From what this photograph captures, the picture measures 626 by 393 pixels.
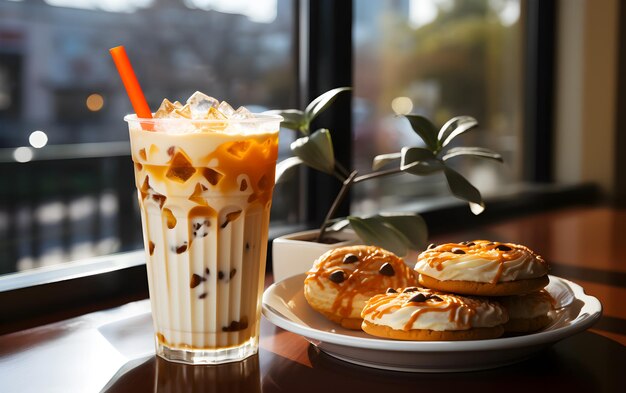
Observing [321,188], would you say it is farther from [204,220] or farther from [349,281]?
[204,220]

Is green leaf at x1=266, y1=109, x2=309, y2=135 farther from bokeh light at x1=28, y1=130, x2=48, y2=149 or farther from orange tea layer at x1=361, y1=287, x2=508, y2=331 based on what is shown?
bokeh light at x1=28, y1=130, x2=48, y2=149

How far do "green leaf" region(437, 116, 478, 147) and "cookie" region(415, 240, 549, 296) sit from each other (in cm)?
24

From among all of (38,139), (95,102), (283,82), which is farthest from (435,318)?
(38,139)

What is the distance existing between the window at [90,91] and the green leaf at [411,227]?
6.06 ft

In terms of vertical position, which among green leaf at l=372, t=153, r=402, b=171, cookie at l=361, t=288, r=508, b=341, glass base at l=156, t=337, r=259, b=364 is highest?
green leaf at l=372, t=153, r=402, b=171

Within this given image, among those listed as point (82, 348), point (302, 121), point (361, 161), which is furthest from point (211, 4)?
point (82, 348)

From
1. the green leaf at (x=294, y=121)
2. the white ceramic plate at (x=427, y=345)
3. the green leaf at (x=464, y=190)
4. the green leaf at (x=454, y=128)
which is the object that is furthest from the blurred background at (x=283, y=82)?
the white ceramic plate at (x=427, y=345)

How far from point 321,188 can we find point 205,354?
0.89 meters

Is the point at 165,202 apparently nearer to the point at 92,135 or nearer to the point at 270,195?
the point at 270,195

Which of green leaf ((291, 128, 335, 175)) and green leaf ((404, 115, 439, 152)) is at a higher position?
green leaf ((404, 115, 439, 152))

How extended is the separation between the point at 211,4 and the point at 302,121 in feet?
7.26

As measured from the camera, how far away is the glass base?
2.70 feet

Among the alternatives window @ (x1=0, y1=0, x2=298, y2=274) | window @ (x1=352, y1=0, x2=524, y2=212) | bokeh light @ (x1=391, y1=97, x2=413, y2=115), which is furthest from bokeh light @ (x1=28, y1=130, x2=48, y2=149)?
bokeh light @ (x1=391, y1=97, x2=413, y2=115)

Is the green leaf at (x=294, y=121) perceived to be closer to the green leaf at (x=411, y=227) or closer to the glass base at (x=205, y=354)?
the green leaf at (x=411, y=227)
